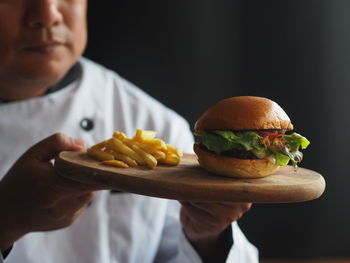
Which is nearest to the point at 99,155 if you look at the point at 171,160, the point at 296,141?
the point at 171,160

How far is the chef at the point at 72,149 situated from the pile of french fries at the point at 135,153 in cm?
10

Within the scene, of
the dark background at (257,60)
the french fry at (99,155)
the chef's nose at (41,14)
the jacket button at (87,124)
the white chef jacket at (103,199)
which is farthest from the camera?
the dark background at (257,60)

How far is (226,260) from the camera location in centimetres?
133

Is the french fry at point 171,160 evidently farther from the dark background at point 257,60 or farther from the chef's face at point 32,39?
the dark background at point 257,60

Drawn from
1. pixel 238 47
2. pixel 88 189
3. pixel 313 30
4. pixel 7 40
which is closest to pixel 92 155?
pixel 88 189

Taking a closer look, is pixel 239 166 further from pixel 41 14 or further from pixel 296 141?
pixel 41 14

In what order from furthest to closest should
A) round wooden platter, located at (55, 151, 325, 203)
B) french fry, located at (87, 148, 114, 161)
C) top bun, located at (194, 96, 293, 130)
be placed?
french fry, located at (87, 148, 114, 161)
top bun, located at (194, 96, 293, 130)
round wooden platter, located at (55, 151, 325, 203)

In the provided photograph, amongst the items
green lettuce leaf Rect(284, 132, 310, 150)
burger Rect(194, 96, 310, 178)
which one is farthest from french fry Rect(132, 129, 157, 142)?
green lettuce leaf Rect(284, 132, 310, 150)

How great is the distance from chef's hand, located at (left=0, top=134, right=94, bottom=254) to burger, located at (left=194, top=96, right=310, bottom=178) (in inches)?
13.9

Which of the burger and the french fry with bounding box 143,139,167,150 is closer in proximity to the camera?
the burger

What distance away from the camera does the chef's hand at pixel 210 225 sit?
3.85 ft

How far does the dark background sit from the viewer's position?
212cm

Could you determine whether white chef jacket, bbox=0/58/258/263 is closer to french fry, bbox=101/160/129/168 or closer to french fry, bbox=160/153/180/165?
french fry, bbox=160/153/180/165

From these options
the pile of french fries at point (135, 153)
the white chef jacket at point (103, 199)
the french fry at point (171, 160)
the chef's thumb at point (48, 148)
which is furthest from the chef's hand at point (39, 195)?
the white chef jacket at point (103, 199)
